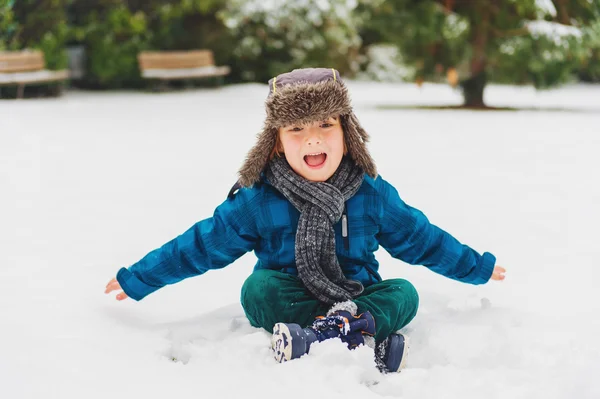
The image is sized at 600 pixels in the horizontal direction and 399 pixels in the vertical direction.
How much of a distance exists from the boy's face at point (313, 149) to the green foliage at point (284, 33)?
38.1 feet

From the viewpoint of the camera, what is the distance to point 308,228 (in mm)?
2225

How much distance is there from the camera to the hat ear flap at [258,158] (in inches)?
90.4

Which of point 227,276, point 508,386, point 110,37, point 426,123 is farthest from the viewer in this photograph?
point 110,37

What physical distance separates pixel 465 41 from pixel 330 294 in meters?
9.09

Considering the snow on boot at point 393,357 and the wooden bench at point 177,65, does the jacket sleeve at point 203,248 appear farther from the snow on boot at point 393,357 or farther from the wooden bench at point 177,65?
the wooden bench at point 177,65

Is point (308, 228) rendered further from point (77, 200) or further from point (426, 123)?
point (426, 123)

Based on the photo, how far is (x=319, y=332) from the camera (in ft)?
6.95

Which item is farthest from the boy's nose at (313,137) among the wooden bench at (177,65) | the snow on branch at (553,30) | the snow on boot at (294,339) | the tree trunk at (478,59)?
the wooden bench at (177,65)

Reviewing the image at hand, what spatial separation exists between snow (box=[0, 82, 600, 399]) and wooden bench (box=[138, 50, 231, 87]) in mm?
5406

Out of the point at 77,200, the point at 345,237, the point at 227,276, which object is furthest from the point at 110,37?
the point at 345,237

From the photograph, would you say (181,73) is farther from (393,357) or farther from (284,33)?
(393,357)

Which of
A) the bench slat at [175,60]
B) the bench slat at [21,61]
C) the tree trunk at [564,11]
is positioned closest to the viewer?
the tree trunk at [564,11]

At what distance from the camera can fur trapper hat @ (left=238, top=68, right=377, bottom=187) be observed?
7.23 ft

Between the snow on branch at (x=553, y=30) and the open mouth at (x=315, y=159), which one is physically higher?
the open mouth at (x=315, y=159)
